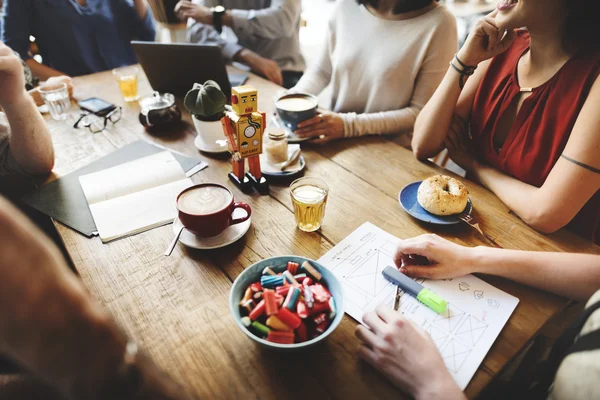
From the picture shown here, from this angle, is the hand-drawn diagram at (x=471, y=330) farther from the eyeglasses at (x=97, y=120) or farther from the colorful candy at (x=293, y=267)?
the eyeglasses at (x=97, y=120)

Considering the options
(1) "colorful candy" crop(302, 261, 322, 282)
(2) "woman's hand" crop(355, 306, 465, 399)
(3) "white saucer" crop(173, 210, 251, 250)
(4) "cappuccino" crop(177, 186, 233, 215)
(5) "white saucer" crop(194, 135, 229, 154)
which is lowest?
(5) "white saucer" crop(194, 135, 229, 154)

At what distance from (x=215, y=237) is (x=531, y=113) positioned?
3.28ft

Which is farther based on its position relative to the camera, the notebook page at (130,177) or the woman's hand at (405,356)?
the notebook page at (130,177)

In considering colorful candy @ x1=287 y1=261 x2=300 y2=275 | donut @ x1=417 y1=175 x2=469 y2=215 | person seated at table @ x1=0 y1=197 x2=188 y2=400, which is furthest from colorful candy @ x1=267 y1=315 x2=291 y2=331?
donut @ x1=417 y1=175 x2=469 y2=215

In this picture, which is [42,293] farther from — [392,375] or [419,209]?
[419,209]

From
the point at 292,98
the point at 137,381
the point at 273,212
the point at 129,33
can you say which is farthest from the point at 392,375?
the point at 129,33

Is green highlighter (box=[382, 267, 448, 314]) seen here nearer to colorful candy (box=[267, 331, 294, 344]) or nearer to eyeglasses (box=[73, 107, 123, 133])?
colorful candy (box=[267, 331, 294, 344])

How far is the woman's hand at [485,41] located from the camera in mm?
1128

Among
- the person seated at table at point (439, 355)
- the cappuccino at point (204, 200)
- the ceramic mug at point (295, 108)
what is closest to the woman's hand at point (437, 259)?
the person seated at table at point (439, 355)

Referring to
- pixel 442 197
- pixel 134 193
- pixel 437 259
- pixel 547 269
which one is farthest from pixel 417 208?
pixel 134 193

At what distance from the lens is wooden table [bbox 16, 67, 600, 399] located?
623 mm

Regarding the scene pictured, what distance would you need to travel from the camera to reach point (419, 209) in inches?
38.9

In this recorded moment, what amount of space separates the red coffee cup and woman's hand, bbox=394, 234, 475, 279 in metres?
0.40

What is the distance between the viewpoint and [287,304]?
2.09 feet
